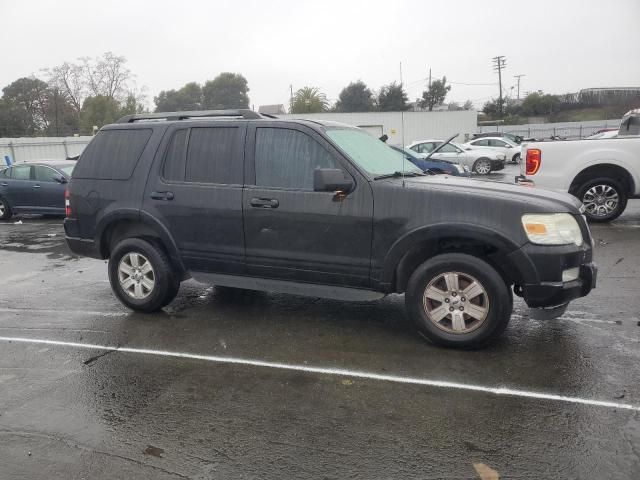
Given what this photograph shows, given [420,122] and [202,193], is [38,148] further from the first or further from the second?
[202,193]

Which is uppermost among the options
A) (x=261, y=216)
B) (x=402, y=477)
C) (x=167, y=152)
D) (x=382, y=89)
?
(x=382, y=89)

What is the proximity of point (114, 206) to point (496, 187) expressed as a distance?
12.1 ft

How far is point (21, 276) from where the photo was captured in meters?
7.70

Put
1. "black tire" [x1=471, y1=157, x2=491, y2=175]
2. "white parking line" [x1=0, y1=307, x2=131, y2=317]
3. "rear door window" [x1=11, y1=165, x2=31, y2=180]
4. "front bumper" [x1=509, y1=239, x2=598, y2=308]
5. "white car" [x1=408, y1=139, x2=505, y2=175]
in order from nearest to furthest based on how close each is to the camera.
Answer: "front bumper" [x1=509, y1=239, x2=598, y2=308]
"white parking line" [x1=0, y1=307, x2=131, y2=317]
"rear door window" [x1=11, y1=165, x2=31, y2=180]
"white car" [x1=408, y1=139, x2=505, y2=175]
"black tire" [x1=471, y1=157, x2=491, y2=175]

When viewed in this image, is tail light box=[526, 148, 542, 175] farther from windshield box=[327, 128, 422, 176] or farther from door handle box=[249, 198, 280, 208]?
door handle box=[249, 198, 280, 208]

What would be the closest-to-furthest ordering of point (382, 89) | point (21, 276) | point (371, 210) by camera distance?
point (371, 210) → point (21, 276) → point (382, 89)

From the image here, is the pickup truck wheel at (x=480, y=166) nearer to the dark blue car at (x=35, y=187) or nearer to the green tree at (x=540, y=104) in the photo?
the dark blue car at (x=35, y=187)

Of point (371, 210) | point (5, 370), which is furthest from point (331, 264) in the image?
point (5, 370)

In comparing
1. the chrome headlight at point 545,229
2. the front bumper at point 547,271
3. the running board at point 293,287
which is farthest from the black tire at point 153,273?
the chrome headlight at point 545,229

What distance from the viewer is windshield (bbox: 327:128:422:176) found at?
191 inches

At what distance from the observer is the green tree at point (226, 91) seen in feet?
174

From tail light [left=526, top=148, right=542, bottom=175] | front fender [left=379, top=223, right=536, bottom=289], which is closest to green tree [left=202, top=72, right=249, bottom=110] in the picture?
tail light [left=526, top=148, right=542, bottom=175]

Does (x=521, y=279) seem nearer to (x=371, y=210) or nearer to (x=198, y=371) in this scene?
(x=371, y=210)

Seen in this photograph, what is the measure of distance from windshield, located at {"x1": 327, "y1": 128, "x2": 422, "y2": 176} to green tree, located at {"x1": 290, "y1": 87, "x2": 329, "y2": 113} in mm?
60570
